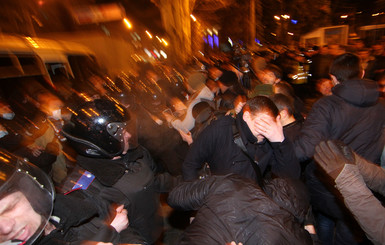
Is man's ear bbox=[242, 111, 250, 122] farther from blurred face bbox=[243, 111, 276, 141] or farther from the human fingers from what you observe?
the human fingers

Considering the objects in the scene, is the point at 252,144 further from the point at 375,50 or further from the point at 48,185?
the point at 375,50

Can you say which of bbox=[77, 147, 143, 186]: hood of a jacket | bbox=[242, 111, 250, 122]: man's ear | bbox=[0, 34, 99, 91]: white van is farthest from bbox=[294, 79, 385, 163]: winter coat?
bbox=[0, 34, 99, 91]: white van

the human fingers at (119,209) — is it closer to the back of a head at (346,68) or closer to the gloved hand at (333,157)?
the gloved hand at (333,157)

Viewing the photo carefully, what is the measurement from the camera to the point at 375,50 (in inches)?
311

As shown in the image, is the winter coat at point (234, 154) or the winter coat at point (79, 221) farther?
the winter coat at point (234, 154)

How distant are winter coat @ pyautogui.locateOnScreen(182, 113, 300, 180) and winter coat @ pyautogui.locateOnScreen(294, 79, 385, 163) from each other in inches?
11.3

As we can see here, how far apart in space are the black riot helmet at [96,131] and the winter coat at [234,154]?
79cm

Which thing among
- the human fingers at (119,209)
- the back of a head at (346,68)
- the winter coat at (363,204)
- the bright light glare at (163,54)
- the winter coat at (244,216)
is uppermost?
the back of a head at (346,68)

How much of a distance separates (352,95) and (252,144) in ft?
3.53

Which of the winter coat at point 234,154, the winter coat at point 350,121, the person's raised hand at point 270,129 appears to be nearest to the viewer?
the person's raised hand at point 270,129

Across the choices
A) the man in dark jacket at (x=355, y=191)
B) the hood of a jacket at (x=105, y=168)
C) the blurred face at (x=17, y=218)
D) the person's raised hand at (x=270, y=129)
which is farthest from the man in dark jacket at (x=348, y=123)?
the blurred face at (x=17, y=218)

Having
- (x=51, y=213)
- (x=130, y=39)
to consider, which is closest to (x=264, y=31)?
(x=130, y=39)

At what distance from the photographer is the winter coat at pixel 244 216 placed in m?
1.01

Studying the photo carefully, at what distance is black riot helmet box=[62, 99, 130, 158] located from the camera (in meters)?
1.81
